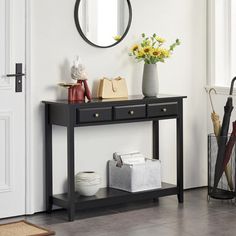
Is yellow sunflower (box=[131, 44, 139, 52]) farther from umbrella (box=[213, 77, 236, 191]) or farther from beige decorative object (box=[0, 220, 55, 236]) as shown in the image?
beige decorative object (box=[0, 220, 55, 236])

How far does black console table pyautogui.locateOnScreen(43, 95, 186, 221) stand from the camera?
4805mm

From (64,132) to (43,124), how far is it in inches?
7.6

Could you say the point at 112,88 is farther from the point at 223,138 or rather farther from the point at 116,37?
the point at 223,138

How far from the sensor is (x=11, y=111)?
4906mm

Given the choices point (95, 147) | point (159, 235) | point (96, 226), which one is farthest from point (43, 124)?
point (159, 235)

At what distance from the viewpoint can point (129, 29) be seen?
5.49m

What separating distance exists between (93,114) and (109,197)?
2.21 feet

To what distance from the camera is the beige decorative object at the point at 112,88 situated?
520cm

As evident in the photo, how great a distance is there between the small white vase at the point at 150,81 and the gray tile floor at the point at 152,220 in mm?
912

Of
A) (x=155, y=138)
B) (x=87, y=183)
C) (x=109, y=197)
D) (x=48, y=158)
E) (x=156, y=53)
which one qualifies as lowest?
(x=109, y=197)

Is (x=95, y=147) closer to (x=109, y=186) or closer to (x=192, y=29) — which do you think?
(x=109, y=186)

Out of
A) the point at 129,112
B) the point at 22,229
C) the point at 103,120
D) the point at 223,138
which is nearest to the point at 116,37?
the point at 129,112

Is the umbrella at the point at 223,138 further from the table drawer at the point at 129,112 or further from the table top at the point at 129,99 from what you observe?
the table drawer at the point at 129,112

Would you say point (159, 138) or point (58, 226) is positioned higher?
point (159, 138)
